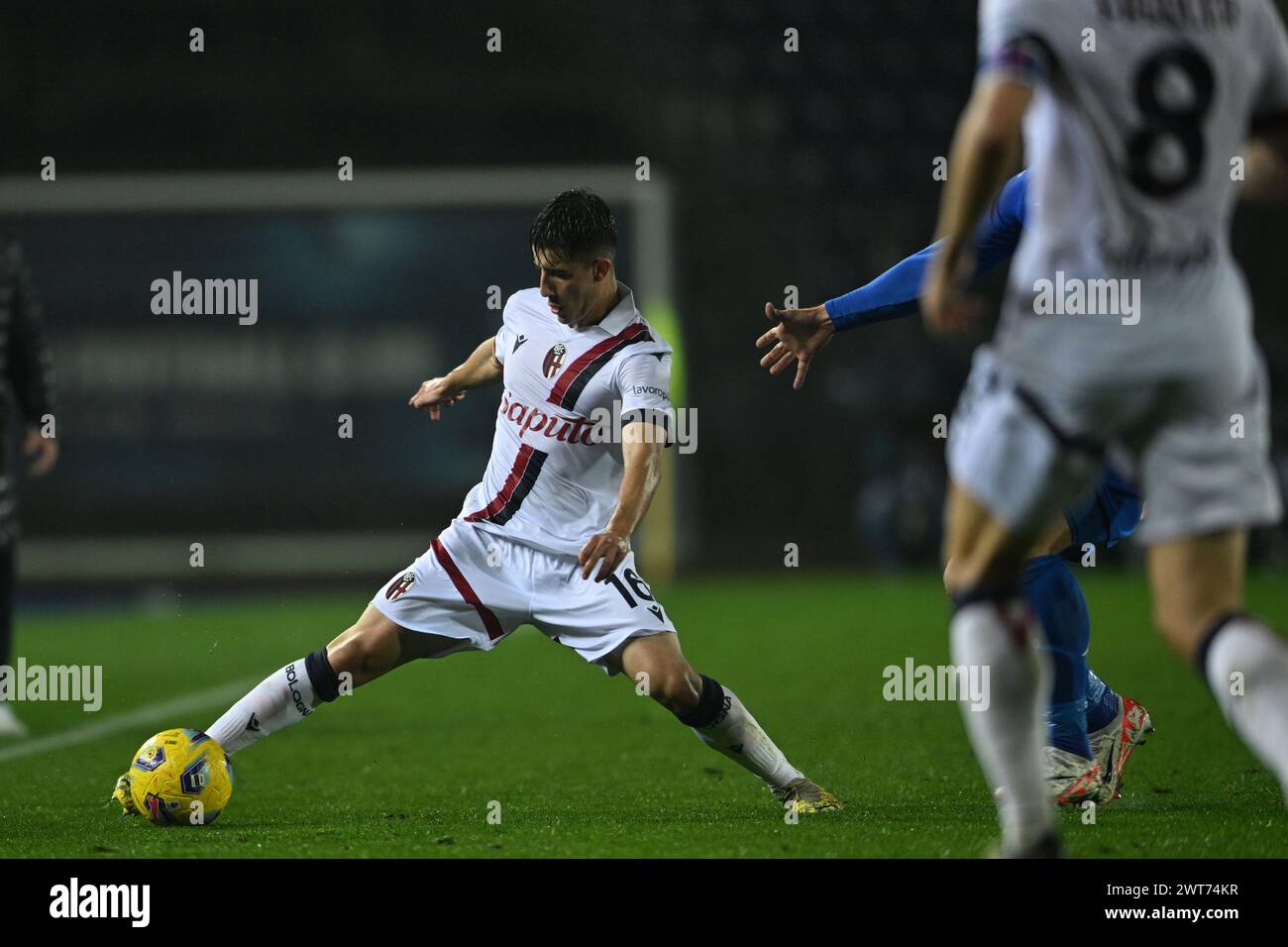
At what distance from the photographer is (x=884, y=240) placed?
74.8 feet

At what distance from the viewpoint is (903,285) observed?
4.89m

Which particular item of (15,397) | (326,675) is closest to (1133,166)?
(326,675)

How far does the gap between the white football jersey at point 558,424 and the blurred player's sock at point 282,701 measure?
0.65m

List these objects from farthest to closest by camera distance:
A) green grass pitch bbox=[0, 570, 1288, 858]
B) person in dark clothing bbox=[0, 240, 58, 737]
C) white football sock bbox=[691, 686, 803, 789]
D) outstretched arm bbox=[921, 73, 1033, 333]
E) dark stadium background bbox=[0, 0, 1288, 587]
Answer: dark stadium background bbox=[0, 0, 1288, 587] < person in dark clothing bbox=[0, 240, 58, 737] < white football sock bbox=[691, 686, 803, 789] < green grass pitch bbox=[0, 570, 1288, 858] < outstretched arm bbox=[921, 73, 1033, 333]

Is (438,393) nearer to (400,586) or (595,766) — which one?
(400,586)

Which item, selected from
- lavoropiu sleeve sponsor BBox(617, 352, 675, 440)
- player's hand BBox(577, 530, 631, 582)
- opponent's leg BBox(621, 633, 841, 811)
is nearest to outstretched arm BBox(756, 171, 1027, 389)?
lavoropiu sleeve sponsor BBox(617, 352, 675, 440)

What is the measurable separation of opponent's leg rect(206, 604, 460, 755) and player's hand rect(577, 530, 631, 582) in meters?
0.63

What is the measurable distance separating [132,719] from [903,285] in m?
4.78

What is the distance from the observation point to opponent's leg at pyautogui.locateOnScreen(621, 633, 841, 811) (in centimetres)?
492

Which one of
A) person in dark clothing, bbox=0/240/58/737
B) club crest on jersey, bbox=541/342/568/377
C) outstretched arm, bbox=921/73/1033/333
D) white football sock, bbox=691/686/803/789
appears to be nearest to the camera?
outstretched arm, bbox=921/73/1033/333

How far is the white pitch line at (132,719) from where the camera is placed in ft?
23.1

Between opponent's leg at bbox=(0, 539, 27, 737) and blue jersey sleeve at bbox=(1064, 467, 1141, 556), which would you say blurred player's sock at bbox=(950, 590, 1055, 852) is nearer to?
blue jersey sleeve at bbox=(1064, 467, 1141, 556)
